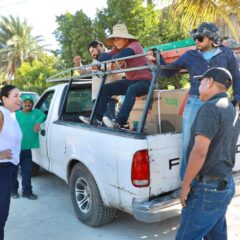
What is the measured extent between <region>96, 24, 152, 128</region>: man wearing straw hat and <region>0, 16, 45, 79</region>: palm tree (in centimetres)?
3275

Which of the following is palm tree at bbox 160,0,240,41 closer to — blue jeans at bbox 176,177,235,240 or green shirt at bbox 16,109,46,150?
green shirt at bbox 16,109,46,150

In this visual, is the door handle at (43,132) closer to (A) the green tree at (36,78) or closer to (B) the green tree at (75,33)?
(B) the green tree at (75,33)

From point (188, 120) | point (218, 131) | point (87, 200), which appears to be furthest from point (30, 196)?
point (218, 131)

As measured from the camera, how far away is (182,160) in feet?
12.1

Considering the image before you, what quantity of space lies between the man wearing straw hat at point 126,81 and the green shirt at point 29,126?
1.46 meters

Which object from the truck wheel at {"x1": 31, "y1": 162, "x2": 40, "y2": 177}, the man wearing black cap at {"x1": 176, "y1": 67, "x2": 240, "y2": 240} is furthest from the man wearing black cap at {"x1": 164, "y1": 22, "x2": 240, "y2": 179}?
the truck wheel at {"x1": 31, "y1": 162, "x2": 40, "y2": 177}

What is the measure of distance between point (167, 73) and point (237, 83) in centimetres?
79

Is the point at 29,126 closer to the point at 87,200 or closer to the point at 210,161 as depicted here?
the point at 87,200

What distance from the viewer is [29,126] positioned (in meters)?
5.76

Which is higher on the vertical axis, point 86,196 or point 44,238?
point 86,196

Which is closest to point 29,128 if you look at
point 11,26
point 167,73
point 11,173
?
point 11,173

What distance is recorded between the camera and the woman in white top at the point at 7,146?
11.6 ft

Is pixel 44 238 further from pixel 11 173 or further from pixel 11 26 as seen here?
pixel 11 26

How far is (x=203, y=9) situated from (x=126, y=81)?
4797mm
